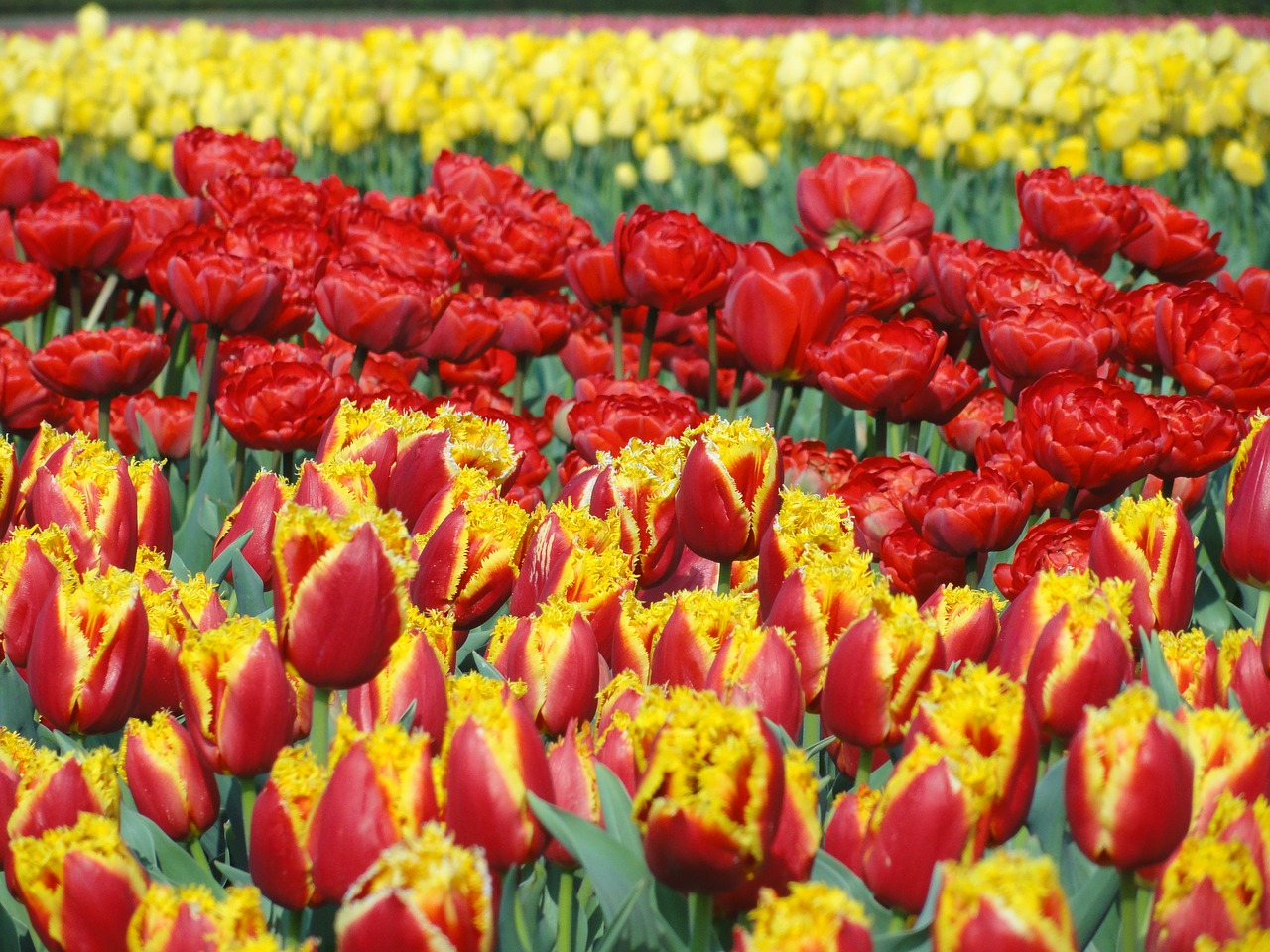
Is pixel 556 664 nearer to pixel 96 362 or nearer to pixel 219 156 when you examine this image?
pixel 96 362

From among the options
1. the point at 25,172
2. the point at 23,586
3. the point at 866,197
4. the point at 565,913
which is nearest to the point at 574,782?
the point at 565,913

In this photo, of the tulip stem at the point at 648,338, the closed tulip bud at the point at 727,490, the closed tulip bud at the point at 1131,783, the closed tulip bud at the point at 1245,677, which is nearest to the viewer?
the closed tulip bud at the point at 1131,783

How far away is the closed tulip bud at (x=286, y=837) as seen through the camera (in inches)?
34.2

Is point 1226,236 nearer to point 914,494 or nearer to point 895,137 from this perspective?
point 895,137

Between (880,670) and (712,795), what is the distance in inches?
10.0

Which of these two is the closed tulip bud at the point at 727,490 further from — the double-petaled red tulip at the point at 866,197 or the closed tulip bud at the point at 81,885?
the double-petaled red tulip at the point at 866,197

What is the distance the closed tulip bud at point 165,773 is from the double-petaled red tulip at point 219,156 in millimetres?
2083

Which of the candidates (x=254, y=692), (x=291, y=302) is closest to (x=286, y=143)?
(x=291, y=302)

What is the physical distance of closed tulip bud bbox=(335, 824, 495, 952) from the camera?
2.32ft

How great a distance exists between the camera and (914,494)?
4.97 ft

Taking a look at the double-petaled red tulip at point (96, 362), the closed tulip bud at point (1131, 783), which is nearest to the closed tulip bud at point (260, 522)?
the double-petaled red tulip at point (96, 362)

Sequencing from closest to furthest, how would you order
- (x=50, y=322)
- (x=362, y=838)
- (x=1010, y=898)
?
1. (x=1010, y=898)
2. (x=362, y=838)
3. (x=50, y=322)

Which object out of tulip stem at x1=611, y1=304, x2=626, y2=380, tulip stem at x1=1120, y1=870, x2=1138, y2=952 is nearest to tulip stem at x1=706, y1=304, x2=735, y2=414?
tulip stem at x1=611, y1=304, x2=626, y2=380

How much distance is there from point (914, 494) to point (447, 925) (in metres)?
0.91
